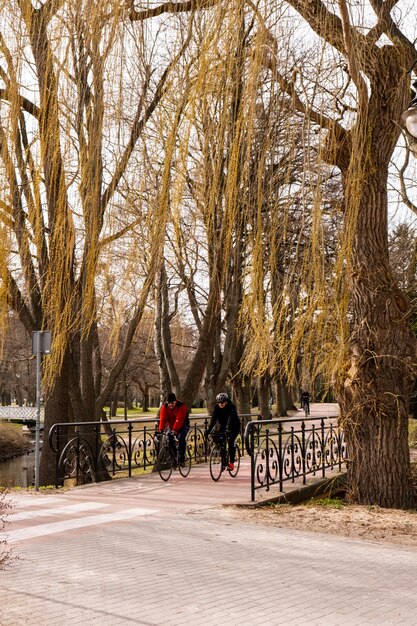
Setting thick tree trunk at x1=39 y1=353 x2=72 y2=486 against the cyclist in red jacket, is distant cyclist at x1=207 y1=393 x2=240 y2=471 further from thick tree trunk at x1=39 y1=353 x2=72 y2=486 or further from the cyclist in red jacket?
thick tree trunk at x1=39 y1=353 x2=72 y2=486

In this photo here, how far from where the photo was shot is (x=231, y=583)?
19.3ft

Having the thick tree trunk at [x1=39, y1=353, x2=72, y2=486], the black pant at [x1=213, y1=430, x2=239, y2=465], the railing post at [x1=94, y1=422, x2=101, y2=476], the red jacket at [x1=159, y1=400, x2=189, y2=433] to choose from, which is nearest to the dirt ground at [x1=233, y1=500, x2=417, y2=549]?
the black pant at [x1=213, y1=430, x2=239, y2=465]

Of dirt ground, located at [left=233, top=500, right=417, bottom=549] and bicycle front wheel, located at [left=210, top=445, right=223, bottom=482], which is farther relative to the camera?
bicycle front wheel, located at [left=210, top=445, right=223, bottom=482]

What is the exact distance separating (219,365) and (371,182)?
12822mm

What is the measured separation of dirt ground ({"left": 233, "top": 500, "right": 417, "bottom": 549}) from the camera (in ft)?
27.2

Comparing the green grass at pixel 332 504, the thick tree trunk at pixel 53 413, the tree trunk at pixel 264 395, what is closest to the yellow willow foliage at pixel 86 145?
the green grass at pixel 332 504

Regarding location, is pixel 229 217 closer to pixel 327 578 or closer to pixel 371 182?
pixel 327 578

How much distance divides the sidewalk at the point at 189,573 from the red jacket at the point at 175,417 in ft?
11.4

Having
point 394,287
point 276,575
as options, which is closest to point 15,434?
point 394,287

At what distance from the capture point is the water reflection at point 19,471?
25.0m

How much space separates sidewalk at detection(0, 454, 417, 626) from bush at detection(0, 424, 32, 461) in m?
28.9

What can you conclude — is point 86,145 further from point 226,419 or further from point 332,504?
point 226,419

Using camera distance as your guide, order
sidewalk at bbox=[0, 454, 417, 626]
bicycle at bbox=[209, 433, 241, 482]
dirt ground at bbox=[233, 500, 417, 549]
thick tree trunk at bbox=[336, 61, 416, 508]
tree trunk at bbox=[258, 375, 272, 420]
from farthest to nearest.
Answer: tree trunk at bbox=[258, 375, 272, 420]
bicycle at bbox=[209, 433, 241, 482]
thick tree trunk at bbox=[336, 61, 416, 508]
dirt ground at bbox=[233, 500, 417, 549]
sidewalk at bbox=[0, 454, 417, 626]

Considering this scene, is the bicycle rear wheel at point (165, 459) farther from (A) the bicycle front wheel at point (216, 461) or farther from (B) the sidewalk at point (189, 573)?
(B) the sidewalk at point (189, 573)
